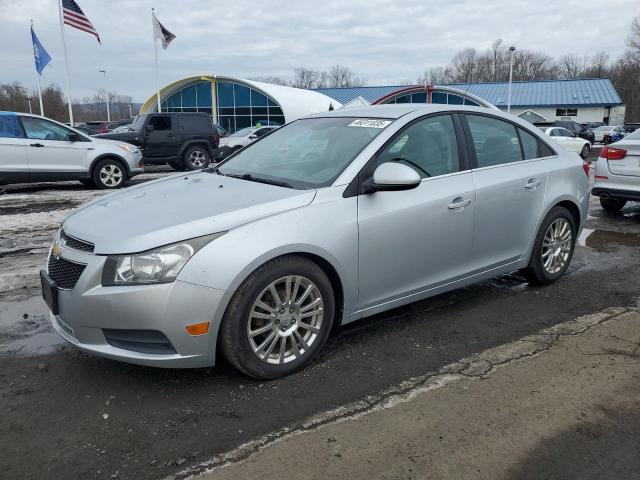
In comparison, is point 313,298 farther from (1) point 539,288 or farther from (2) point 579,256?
(2) point 579,256

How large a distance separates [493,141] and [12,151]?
32.5 ft

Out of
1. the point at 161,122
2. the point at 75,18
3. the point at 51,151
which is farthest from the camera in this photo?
the point at 75,18

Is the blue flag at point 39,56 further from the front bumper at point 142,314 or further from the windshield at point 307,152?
the front bumper at point 142,314

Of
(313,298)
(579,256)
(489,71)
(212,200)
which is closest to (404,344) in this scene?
(313,298)

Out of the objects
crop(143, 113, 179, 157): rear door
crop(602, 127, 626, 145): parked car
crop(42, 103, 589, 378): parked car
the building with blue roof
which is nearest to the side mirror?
crop(42, 103, 589, 378): parked car

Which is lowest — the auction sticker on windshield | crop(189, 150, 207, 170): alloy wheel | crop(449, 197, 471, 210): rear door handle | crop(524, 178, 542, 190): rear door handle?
crop(189, 150, 207, 170): alloy wheel

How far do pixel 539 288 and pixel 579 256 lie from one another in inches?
63.9

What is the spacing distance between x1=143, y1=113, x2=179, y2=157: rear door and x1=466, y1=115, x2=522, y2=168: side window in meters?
13.3

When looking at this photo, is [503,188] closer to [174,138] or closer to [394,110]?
[394,110]

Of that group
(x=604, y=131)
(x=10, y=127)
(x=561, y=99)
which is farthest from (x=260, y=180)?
(x=561, y=99)

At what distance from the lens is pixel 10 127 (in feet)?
35.4

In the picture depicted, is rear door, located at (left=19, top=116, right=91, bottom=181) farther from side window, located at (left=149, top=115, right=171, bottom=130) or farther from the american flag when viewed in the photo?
the american flag

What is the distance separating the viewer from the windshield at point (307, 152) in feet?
11.9

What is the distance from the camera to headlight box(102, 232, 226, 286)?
282 centimetres
